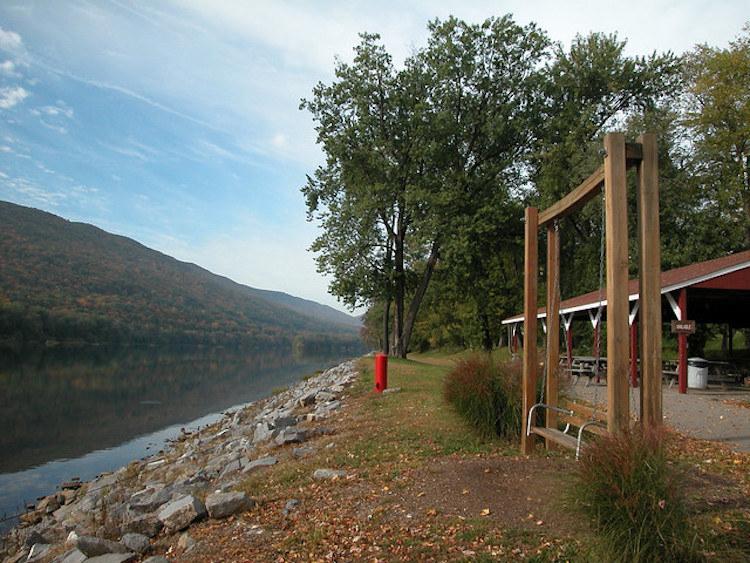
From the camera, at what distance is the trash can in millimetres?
13961

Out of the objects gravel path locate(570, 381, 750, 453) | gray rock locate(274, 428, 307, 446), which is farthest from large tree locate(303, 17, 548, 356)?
gray rock locate(274, 428, 307, 446)

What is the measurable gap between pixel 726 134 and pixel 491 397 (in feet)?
81.2

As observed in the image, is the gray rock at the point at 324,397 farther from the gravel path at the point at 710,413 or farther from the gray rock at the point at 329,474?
the gray rock at the point at 329,474

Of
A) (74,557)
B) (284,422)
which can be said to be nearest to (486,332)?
(284,422)

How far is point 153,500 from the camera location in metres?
6.55

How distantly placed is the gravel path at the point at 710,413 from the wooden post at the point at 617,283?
18.7 inches

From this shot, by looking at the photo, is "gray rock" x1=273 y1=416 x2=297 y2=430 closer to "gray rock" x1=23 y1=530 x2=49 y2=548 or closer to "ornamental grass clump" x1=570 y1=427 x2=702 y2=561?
"gray rock" x1=23 y1=530 x2=49 y2=548

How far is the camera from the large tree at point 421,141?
952 inches

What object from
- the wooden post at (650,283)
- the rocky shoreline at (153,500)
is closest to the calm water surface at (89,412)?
the rocky shoreline at (153,500)

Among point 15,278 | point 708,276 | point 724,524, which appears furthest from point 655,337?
point 15,278

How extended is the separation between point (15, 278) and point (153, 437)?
67072 millimetres

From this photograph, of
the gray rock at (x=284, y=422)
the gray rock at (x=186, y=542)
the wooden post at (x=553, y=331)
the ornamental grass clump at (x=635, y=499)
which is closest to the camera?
the ornamental grass clump at (x=635, y=499)

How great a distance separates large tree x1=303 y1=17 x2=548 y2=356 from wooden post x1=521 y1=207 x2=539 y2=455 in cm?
1691

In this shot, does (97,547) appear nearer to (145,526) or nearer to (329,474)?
(145,526)
